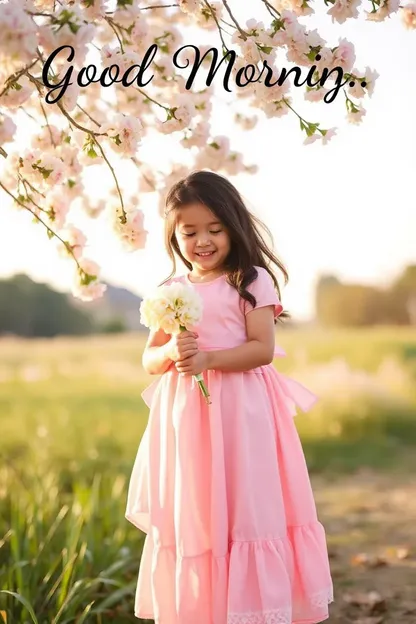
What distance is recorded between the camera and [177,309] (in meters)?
Result: 2.41

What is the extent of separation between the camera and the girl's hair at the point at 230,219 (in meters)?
2.57

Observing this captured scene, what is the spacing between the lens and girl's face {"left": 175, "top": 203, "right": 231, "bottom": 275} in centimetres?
256

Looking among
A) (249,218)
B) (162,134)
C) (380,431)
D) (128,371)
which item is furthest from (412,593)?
(128,371)

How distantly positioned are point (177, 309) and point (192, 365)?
0.17 m

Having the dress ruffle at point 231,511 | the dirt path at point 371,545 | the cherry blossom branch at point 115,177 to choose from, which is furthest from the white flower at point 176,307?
the dirt path at point 371,545

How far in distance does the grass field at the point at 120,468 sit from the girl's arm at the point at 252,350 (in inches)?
39.4

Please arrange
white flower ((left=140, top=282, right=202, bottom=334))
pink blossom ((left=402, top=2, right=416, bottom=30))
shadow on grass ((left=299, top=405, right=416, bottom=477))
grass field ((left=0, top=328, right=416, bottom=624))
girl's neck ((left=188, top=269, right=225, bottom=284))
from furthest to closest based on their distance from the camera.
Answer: shadow on grass ((left=299, top=405, right=416, bottom=477)), grass field ((left=0, top=328, right=416, bottom=624)), pink blossom ((left=402, top=2, right=416, bottom=30)), girl's neck ((left=188, top=269, right=225, bottom=284)), white flower ((left=140, top=282, right=202, bottom=334))

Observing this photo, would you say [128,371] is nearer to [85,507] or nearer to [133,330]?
[133,330]

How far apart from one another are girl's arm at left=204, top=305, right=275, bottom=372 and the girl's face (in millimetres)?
219

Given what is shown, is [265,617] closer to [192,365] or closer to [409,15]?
[192,365]

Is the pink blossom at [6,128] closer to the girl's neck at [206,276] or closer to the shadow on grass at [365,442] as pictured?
the girl's neck at [206,276]

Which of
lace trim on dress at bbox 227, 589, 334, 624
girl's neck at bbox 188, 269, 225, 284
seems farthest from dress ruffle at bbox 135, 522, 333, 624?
girl's neck at bbox 188, 269, 225, 284

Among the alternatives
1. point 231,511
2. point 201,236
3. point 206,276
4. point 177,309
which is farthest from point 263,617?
point 201,236

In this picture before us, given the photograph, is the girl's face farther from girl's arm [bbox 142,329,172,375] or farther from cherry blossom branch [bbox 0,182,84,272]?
cherry blossom branch [bbox 0,182,84,272]
